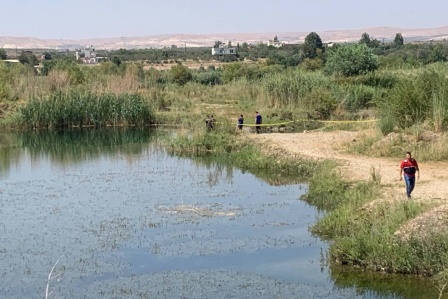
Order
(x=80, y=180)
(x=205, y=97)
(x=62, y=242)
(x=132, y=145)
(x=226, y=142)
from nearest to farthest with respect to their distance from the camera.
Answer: (x=62, y=242)
(x=80, y=180)
(x=226, y=142)
(x=132, y=145)
(x=205, y=97)

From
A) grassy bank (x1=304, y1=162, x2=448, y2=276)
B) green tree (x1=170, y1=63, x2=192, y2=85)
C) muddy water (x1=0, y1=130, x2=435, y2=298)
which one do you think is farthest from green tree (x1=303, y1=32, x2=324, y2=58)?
grassy bank (x1=304, y1=162, x2=448, y2=276)

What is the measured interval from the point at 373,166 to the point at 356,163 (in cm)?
143

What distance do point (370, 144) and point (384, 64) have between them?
107 feet

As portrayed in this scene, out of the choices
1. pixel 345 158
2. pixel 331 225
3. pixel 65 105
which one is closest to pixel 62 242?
pixel 331 225

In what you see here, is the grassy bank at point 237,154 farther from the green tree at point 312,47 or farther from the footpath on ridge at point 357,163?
the green tree at point 312,47

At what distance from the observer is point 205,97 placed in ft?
161

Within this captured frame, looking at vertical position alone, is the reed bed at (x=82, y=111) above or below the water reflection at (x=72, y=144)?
above

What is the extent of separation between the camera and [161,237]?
1781 centimetres

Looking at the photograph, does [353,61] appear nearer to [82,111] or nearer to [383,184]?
[82,111]

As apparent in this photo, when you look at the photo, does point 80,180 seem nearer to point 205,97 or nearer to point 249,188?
point 249,188

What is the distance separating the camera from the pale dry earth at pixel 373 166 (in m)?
15.3

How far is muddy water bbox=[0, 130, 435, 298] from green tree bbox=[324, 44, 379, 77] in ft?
77.7

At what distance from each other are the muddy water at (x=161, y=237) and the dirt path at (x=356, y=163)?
192 centimetres

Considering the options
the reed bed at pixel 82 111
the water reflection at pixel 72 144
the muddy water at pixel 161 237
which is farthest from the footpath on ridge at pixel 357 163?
the reed bed at pixel 82 111
